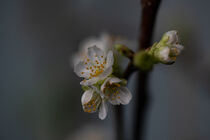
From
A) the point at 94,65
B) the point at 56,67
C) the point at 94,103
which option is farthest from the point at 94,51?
the point at 56,67

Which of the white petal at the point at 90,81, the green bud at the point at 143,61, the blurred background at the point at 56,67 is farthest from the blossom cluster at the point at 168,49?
the blurred background at the point at 56,67

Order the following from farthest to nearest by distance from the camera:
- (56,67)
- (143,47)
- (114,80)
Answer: (56,67), (143,47), (114,80)

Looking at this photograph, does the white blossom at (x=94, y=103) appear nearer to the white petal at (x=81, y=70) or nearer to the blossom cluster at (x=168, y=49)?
the white petal at (x=81, y=70)

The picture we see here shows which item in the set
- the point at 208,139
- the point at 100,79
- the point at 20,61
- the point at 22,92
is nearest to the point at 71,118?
the point at 22,92

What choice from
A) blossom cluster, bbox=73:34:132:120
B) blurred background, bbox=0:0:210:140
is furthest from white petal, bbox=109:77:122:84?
blurred background, bbox=0:0:210:140

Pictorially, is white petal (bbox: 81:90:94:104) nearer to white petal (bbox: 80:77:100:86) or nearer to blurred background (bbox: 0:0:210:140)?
white petal (bbox: 80:77:100:86)


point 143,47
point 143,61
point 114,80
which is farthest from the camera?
point 143,47

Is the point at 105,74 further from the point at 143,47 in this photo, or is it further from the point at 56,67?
the point at 56,67
